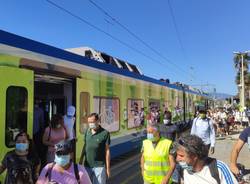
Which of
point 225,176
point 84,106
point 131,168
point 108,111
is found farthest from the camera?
point 131,168

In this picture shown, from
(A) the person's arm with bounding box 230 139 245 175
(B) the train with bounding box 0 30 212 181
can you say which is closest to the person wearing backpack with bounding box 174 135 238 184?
(A) the person's arm with bounding box 230 139 245 175

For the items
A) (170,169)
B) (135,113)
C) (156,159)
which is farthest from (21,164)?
(135,113)

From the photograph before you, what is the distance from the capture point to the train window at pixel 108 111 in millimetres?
9032

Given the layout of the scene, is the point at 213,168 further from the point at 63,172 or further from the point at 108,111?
the point at 108,111

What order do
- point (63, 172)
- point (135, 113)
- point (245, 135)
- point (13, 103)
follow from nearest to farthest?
1. point (63, 172)
2. point (245, 135)
3. point (13, 103)
4. point (135, 113)

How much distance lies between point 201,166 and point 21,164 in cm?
223

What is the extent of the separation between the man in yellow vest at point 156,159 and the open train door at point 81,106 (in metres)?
2.81

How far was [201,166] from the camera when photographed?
9.43 ft

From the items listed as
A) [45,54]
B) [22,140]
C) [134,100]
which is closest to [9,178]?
[22,140]

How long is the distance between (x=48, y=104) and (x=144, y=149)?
499 cm

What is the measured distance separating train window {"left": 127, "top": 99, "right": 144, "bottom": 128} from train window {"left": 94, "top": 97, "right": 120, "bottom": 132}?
1.23 meters

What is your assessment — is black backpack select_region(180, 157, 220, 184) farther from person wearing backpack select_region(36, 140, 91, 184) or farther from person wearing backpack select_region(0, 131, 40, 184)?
person wearing backpack select_region(0, 131, 40, 184)

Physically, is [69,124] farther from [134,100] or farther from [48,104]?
[134,100]

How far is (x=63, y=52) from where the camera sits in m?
7.40
